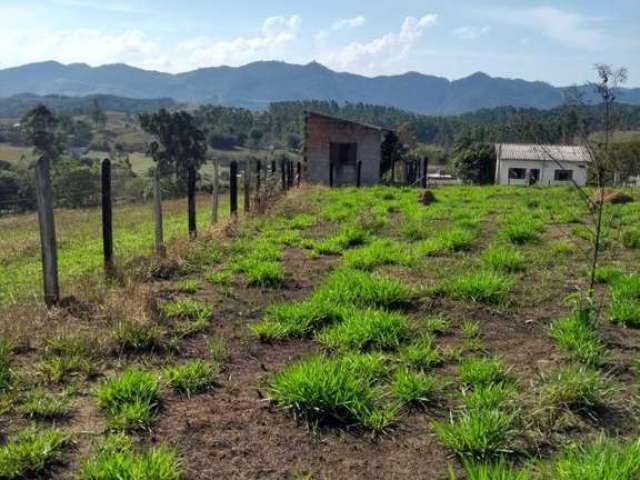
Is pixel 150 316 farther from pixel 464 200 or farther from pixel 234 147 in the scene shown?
pixel 234 147

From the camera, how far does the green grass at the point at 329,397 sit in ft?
12.3

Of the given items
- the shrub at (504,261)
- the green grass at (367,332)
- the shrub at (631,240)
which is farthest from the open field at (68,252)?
the shrub at (631,240)

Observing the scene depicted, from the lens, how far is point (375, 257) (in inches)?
317

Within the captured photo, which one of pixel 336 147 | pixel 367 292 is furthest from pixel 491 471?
pixel 336 147

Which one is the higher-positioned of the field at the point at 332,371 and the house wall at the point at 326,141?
the house wall at the point at 326,141

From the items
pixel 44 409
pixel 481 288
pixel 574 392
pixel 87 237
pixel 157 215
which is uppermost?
pixel 157 215

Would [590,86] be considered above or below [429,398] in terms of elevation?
above

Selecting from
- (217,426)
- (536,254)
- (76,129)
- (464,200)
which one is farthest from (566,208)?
(76,129)

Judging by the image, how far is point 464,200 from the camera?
52.5ft

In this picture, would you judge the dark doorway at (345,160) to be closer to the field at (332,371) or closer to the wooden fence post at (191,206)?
the wooden fence post at (191,206)

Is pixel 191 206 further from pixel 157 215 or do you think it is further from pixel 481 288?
pixel 481 288

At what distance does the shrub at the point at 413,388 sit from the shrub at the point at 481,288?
7.18 ft

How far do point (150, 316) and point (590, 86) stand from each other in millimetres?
4834

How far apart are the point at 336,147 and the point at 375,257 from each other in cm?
2784
